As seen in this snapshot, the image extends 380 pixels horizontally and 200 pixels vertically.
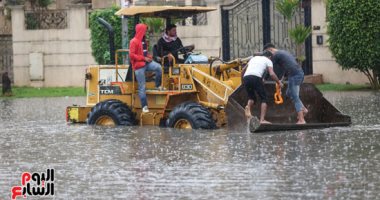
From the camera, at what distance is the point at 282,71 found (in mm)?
21922

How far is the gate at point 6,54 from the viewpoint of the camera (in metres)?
43.7

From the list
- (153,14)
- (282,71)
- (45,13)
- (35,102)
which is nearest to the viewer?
(282,71)

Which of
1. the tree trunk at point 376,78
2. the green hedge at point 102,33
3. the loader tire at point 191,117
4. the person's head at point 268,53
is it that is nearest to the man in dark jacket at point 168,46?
the loader tire at point 191,117

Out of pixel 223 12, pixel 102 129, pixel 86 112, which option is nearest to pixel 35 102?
pixel 223 12

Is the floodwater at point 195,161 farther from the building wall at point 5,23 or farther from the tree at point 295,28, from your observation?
the building wall at point 5,23

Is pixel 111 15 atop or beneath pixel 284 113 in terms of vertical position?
atop

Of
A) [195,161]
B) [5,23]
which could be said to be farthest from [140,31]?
[5,23]

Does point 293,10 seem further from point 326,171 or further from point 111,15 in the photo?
point 326,171

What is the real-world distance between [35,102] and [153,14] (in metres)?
12.3

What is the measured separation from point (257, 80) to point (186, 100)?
219cm

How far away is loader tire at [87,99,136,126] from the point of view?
22.8m

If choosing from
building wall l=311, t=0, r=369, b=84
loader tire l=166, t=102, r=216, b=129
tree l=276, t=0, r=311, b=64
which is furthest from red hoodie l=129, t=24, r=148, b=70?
building wall l=311, t=0, r=369, b=84

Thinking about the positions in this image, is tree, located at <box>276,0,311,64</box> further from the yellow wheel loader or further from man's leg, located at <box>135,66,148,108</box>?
man's leg, located at <box>135,66,148,108</box>

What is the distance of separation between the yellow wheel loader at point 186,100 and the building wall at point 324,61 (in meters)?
14.1
